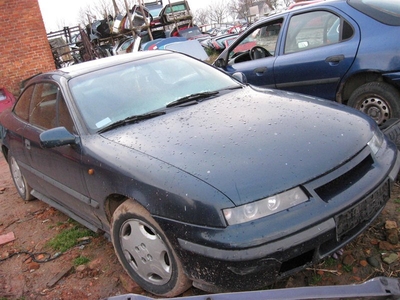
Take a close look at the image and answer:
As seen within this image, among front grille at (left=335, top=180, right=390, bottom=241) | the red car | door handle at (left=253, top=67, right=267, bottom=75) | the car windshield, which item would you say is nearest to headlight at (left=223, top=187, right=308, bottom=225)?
front grille at (left=335, top=180, right=390, bottom=241)

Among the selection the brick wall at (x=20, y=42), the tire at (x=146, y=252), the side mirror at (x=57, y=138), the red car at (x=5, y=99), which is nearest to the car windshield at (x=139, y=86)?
the side mirror at (x=57, y=138)

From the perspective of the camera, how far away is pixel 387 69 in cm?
388

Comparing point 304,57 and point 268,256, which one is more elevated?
point 304,57

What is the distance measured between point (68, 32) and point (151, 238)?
1835cm

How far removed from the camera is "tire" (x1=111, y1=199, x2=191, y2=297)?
2346 mm

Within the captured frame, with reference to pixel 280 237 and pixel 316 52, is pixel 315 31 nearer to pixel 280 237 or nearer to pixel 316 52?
pixel 316 52

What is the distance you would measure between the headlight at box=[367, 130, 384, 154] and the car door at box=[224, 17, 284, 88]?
233cm

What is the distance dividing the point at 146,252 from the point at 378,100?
9.55 feet

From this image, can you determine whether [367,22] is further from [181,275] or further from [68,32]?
[68,32]

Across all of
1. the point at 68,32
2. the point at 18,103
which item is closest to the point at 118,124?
the point at 18,103

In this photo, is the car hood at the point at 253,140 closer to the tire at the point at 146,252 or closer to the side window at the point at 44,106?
the tire at the point at 146,252

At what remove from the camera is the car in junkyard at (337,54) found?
3.94 m

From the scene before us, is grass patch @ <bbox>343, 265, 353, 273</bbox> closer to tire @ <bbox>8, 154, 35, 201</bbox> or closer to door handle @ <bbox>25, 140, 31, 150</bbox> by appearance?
door handle @ <bbox>25, 140, 31, 150</bbox>

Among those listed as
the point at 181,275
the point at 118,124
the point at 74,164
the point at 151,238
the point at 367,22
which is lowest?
the point at 181,275
